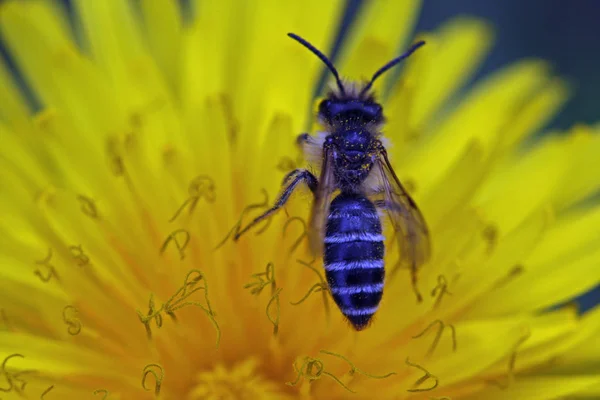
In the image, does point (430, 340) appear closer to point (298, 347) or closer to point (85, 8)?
point (298, 347)

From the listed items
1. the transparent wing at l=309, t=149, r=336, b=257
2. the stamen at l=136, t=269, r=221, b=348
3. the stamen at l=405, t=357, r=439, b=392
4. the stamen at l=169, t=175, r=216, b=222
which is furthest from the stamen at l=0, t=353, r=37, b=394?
the stamen at l=405, t=357, r=439, b=392

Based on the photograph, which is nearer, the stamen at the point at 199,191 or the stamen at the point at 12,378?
the stamen at the point at 12,378

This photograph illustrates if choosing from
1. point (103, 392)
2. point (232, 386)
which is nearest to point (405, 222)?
point (232, 386)

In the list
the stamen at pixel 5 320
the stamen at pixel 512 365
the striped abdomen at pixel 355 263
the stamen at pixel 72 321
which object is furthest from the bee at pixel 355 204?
the stamen at pixel 5 320

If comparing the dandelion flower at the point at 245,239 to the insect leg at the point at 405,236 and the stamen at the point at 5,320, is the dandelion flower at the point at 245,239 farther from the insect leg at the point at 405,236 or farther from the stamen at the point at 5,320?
the insect leg at the point at 405,236

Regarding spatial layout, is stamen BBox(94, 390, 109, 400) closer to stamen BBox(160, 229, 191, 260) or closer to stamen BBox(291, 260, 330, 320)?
stamen BBox(160, 229, 191, 260)

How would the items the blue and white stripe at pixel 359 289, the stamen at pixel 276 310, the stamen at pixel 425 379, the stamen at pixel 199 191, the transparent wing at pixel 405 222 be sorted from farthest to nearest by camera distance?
the stamen at pixel 199 191 < the stamen at pixel 276 310 < the stamen at pixel 425 379 < the transparent wing at pixel 405 222 < the blue and white stripe at pixel 359 289

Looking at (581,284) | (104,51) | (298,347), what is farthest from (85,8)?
(581,284)
